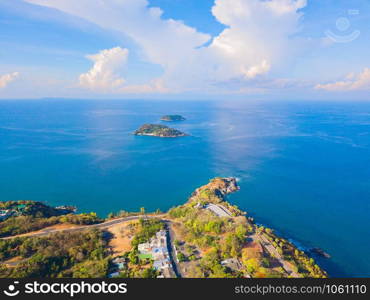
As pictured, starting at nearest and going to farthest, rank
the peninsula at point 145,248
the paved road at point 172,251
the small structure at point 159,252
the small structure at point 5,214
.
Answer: the peninsula at point 145,248, the small structure at point 159,252, the paved road at point 172,251, the small structure at point 5,214

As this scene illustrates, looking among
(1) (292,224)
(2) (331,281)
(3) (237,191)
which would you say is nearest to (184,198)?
(3) (237,191)

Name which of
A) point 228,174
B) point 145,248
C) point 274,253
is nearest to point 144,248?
point 145,248

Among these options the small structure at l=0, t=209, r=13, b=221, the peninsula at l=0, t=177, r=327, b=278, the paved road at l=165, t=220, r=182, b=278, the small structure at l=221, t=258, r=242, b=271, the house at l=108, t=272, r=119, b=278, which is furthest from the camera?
the small structure at l=0, t=209, r=13, b=221

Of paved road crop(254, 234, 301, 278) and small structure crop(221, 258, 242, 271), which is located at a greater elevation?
small structure crop(221, 258, 242, 271)

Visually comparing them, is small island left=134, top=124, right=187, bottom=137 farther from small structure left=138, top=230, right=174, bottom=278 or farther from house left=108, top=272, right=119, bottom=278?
house left=108, top=272, right=119, bottom=278

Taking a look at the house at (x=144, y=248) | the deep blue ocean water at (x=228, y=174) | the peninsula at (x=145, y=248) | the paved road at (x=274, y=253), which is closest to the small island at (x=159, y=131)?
the deep blue ocean water at (x=228, y=174)

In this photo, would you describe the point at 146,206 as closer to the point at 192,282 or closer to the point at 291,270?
the point at 291,270

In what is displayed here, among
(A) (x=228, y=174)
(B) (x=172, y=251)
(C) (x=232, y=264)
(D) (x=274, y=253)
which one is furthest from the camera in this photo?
(A) (x=228, y=174)

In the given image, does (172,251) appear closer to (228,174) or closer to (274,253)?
(274,253)

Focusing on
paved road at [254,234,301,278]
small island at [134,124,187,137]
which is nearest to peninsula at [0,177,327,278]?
paved road at [254,234,301,278]

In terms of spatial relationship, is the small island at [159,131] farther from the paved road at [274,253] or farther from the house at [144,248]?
the house at [144,248]

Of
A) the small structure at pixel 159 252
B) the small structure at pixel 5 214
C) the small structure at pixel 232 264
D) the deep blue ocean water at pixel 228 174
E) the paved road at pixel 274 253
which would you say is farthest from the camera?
the deep blue ocean water at pixel 228 174
